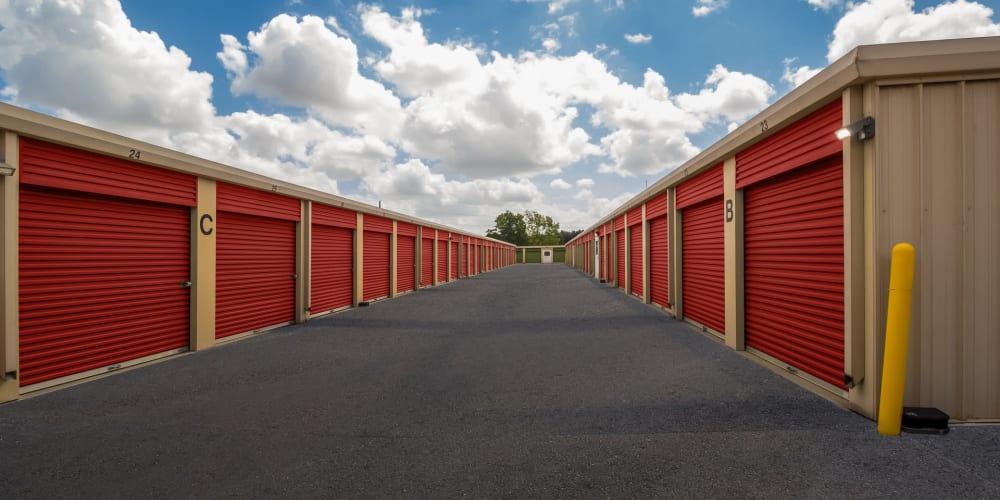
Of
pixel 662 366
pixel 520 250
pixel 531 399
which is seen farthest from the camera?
pixel 520 250

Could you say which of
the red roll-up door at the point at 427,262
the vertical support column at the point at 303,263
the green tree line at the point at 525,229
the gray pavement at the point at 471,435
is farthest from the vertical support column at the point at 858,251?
the green tree line at the point at 525,229

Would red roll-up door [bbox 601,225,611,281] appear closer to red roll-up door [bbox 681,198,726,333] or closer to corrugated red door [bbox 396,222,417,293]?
corrugated red door [bbox 396,222,417,293]

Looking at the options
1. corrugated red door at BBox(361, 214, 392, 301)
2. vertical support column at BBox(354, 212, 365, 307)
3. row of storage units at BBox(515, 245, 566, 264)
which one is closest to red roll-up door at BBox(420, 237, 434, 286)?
corrugated red door at BBox(361, 214, 392, 301)

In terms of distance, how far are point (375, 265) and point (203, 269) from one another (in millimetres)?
7226

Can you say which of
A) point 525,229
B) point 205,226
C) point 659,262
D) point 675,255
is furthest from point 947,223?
point 525,229

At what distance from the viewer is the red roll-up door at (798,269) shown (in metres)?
4.44

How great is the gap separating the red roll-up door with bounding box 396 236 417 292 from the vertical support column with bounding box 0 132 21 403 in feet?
37.7

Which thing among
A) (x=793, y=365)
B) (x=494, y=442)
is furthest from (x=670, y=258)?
(x=494, y=442)

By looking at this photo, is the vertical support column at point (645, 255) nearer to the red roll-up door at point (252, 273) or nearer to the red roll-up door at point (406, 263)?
the red roll-up door at point (406, 263)

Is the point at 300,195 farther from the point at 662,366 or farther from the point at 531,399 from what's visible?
the point at 662,366

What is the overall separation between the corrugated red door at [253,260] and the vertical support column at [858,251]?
9837mm

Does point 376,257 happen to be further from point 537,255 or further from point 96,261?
point 537,255

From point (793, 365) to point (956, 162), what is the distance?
291 cm

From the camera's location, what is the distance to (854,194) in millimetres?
3893
